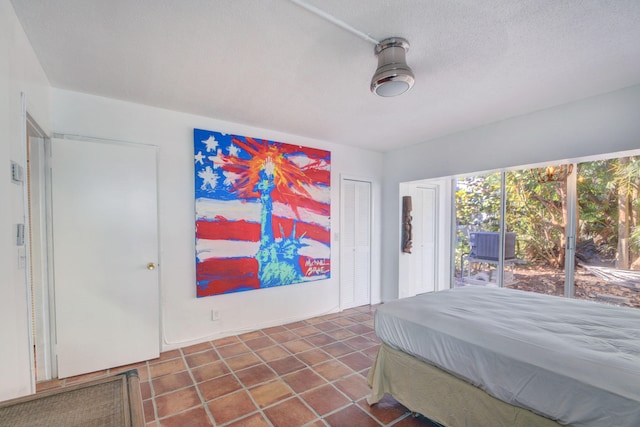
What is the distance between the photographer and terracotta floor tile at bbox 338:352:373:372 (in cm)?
255

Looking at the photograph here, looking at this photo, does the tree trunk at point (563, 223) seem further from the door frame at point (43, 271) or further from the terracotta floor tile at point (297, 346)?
the door frame at point (43, 271)

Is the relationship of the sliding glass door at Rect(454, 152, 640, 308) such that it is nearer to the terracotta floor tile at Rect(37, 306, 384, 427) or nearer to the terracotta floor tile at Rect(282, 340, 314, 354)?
the terracotta floor tile at Rect(37, 306, 384, 427)

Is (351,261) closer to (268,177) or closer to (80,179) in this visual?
(268,177)

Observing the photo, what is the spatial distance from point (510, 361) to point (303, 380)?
5.21 ft

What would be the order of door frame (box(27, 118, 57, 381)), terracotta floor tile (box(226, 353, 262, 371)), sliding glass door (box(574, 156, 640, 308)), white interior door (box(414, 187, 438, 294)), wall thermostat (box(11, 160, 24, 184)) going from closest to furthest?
wall thermostat (box(11, 160, 24, 184)) < door frame (box(27, 118, 57, 381)) < terracotta floor tile (box(226, 353, 262, 371)) < sliding glass door (box(574, 156, 640, 308)) < white interior door (box(414, 187, 438, 294))

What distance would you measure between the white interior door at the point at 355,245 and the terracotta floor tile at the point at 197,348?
187 centimetres

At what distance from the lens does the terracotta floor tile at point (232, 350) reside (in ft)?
9.16

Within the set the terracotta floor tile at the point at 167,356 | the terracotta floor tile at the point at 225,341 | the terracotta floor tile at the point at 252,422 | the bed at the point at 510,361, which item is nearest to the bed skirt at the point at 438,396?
the bed at the point at 510,361

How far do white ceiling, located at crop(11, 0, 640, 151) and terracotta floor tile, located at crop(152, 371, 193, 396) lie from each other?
8.04 ft

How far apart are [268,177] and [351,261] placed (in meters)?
1.80

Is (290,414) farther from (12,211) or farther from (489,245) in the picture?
(489,245)

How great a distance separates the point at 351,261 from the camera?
426 cm

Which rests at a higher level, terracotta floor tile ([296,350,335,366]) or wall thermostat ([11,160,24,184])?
wall thermostat ([11,160,24,184])
